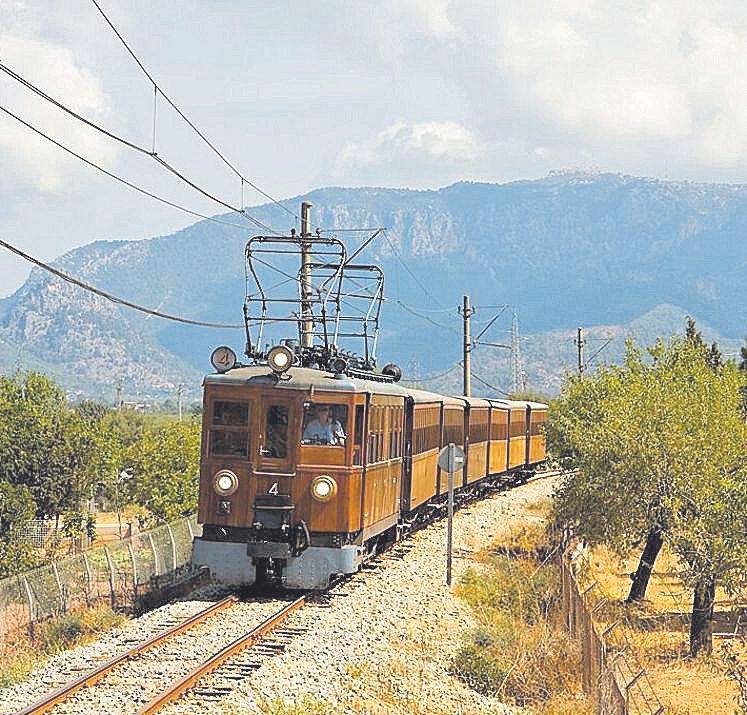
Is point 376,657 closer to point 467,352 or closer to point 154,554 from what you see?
point 154,554

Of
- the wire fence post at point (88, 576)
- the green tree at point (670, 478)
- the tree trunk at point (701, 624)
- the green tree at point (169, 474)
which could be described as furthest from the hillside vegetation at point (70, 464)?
the tree trunk at point (701, 624)

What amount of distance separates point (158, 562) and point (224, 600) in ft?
14.8

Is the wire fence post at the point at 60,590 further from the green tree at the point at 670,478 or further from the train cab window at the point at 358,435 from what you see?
the green tree at the point at 670,478

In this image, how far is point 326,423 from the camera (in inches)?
658

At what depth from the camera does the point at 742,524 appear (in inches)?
748

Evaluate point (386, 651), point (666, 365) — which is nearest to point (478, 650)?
point (386, 651)

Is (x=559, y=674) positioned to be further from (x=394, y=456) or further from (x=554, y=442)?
(x=554, y=442)

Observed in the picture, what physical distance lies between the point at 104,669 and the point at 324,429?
5512mm

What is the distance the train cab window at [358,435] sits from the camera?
1688 cm

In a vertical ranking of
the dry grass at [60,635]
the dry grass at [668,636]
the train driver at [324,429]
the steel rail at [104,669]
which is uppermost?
the train driver at [324,429]

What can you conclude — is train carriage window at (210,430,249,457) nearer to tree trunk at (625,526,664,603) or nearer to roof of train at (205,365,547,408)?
roof of train at (205,365,547,408)

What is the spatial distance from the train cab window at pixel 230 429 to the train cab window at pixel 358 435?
142cm

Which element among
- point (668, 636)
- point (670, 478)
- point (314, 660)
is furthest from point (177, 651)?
point (668, 636)

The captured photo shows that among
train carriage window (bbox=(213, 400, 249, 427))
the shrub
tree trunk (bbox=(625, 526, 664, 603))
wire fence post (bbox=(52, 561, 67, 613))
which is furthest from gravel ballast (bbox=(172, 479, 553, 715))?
tree trunk (bbox=(625, 526, 664, 603))
